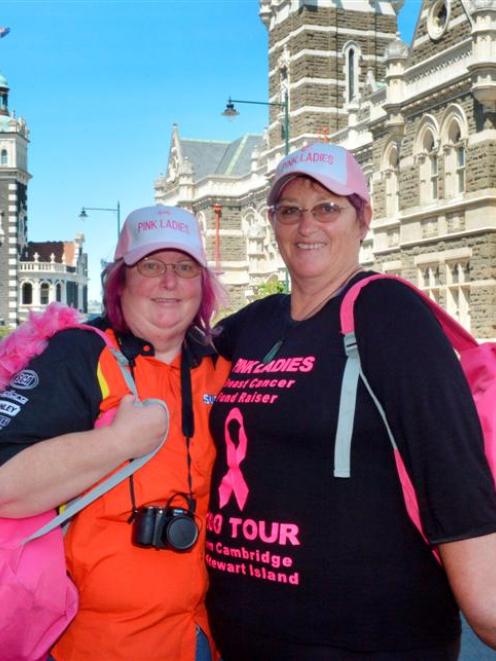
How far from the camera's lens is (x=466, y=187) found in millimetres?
21078

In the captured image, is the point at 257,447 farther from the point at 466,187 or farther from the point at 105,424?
the point at 466,187

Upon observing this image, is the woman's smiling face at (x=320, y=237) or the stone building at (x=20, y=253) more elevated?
the stone building at (x=20, y=253)

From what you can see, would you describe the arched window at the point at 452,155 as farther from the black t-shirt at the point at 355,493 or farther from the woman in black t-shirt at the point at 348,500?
the black t-shirt at the point at 355,493

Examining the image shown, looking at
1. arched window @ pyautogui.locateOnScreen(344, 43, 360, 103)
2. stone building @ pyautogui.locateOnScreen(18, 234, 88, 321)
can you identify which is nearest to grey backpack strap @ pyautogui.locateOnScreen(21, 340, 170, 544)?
arched window @ pyautogui.locateOnScreen(344, 43, 360, 103)

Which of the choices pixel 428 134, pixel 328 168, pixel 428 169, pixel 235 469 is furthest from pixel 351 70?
pixel 235 469

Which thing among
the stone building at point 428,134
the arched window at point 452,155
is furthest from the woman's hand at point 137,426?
the arched window at point 452,155

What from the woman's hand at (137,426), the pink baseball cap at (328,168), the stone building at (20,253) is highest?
the stone building at (20,253)

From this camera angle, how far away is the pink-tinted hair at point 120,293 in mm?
2770

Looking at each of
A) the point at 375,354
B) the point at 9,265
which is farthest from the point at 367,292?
the point at 9,265

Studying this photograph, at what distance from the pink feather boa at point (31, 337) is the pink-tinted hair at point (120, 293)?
154mm

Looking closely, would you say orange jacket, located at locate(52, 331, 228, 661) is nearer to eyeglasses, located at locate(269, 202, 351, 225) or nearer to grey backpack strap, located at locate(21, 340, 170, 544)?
grey backpack strap, located at locate(21, 340, 170, 544)

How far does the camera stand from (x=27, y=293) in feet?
222

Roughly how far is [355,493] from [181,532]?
0.57m

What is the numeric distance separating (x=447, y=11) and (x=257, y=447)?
21377 mm
